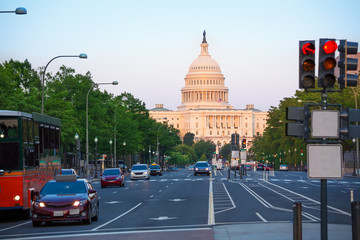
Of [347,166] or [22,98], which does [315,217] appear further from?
[347,166]

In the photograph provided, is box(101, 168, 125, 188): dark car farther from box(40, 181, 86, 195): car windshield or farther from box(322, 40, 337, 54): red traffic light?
box(322, 40, 337, 54): red traffic light

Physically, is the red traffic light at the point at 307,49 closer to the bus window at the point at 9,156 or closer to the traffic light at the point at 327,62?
the traffic light at the point at 327,62

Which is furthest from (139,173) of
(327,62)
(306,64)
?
(327,62)

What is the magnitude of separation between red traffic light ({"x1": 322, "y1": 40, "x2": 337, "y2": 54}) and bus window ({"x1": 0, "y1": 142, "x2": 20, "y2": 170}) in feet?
48.1

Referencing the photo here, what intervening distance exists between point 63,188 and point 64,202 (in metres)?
1.03

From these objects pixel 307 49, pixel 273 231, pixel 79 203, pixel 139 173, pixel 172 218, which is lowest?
pixel 139 173

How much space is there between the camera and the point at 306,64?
13281mm

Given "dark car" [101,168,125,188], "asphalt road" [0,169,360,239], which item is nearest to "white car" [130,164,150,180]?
"dark car" [101,168,125,188]

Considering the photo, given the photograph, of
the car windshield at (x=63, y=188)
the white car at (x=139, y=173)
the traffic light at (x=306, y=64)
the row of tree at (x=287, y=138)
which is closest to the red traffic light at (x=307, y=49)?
the traffic light at (x=306, y=64)

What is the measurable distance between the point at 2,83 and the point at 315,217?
36218mm

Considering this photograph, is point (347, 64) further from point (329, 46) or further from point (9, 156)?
point (9, 156)

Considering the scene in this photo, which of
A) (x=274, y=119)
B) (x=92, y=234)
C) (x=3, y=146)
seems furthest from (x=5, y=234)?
(x=274, y=119)

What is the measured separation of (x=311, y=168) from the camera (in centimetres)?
1252

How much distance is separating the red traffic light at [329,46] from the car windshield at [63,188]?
40.2 feet
